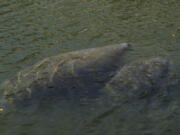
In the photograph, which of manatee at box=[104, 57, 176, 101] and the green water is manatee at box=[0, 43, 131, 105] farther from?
the green water

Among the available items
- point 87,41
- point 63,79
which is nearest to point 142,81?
point 63,79

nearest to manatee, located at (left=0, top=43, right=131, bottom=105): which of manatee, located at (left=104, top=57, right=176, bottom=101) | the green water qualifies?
manatee, located at (left=104, top=57, right=176, bottom=101)

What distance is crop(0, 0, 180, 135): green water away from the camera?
19.1 ft

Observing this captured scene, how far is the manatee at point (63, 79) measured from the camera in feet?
22.2

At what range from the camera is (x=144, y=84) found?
22.7 ft

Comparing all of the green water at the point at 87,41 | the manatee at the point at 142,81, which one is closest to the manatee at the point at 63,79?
the manatee at the point at 142,81

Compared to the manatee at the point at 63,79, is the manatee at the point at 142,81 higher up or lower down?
lower down

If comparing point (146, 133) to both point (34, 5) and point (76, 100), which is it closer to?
point (76, 100)

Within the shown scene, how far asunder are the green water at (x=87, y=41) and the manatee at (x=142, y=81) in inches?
12.7

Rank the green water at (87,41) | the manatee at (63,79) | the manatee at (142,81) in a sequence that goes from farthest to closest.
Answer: the manatee at (63,79) < the manatee at (142,81) < the green water at (87,41)

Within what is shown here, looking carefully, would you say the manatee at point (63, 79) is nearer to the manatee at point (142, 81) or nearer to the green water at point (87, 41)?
the manatee at point (142, 81)

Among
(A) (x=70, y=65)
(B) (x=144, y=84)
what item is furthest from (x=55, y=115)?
(B) (x=144, y=84)

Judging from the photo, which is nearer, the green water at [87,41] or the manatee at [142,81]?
the green water at [87,41]

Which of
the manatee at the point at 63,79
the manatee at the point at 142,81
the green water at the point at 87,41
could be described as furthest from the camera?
the manatee at the point at 63,79
